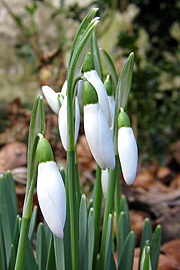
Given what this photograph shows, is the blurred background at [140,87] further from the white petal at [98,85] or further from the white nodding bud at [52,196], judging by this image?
the white nodding bud at [52,196]

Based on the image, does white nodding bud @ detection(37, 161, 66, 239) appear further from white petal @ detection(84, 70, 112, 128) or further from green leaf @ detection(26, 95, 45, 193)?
white petal @ detection(84, 70, 112, 128)

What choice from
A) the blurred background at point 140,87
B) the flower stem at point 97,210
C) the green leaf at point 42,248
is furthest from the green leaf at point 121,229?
the blurred background at point 140,87

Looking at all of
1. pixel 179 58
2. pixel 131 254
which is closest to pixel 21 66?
pixel 179 58

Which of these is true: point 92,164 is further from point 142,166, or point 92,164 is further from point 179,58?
point 179,58

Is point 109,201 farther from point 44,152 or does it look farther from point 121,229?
point 44,152

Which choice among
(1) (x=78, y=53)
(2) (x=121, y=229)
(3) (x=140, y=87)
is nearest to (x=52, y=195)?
(1) (x=78, y=53)

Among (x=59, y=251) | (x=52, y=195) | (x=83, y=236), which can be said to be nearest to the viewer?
(x=52, y=195)

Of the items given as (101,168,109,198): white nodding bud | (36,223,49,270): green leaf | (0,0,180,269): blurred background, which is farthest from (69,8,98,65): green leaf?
(0,0,180,269): blurred background
